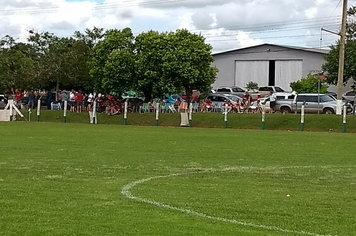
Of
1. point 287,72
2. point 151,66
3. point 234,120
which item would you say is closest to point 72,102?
point 151,66

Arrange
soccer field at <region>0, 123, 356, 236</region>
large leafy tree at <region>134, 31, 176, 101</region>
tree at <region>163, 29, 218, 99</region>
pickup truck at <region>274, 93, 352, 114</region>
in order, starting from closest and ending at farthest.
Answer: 1. soccer field at <region>0, 123, 356, 236</region>
2. pickup truck at <region>274, 93, 352, 114</region>
3. large leafy tree at <region>134, 31, 176, 101</region>
4. tree at <region>163, 29, 218, 99</region>

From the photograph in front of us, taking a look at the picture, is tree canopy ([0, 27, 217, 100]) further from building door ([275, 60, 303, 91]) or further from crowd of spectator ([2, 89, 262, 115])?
building door ([275, 60, 303, 91])

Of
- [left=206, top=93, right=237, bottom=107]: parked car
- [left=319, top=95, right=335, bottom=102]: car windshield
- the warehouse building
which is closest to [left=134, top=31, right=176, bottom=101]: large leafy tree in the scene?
[left=206, top=93, right=237, bottom=107]: parked car

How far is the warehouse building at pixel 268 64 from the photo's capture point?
77438mm

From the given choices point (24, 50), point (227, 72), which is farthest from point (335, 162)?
point (227, 72)

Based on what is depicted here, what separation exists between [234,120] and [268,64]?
4123 centimetres

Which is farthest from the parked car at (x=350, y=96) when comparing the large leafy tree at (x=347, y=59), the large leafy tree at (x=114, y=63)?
the large leafy tree at (x=114, y=63)

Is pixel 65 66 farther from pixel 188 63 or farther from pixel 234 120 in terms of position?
pixel 234 120

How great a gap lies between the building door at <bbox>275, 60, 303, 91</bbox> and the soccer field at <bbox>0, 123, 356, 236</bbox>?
5755 centimetres

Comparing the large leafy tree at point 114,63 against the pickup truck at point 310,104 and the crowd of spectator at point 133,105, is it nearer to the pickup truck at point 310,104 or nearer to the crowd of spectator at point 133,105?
the crowd of spectator at point 133,105

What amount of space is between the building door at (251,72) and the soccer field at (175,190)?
194 ft

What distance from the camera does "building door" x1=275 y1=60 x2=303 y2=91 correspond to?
255 ft

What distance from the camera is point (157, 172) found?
14227 mm

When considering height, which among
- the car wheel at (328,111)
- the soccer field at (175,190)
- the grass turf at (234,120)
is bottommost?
the soccer field at (175,190)
